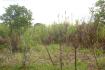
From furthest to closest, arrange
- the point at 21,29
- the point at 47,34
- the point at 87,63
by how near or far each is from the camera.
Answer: the point at 47,34 → the point at 21,29 → the point at 87,63

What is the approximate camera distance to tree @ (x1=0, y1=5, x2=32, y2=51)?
21.5 ft

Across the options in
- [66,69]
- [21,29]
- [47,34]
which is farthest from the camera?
[47,34]

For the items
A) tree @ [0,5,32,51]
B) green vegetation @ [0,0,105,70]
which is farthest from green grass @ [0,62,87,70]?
tree @ [0,5,32,51]

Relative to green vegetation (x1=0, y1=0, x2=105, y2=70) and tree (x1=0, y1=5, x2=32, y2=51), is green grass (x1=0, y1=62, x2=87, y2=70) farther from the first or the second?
tree (x1=0, y1=5, x2=32, y2=51)

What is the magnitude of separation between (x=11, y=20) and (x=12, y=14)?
23 cm

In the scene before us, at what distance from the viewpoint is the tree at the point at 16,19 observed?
6.56 meters

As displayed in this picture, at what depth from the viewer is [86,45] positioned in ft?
20.4

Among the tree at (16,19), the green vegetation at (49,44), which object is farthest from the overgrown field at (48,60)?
the tree at (16,19)

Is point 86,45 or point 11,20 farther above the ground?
point 11,20

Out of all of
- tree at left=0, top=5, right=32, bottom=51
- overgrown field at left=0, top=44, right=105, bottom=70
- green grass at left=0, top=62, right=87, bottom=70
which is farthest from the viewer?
tree at left=0, top=5, right=32, bottom=51

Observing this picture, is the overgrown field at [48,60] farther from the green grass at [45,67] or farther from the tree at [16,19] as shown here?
the tree at [16,19]

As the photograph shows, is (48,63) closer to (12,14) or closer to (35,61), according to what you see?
(35,61)

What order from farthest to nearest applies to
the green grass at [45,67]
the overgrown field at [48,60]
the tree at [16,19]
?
the tree at [16,19]
the overgrown field at [48,60]
the green grass at [45,67]

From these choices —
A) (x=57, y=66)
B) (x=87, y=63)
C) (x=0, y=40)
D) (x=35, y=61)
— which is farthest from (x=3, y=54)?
(x=87, y=63)
